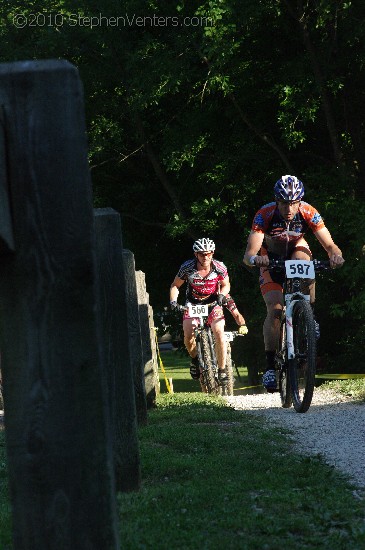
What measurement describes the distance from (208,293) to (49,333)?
39.3 feet

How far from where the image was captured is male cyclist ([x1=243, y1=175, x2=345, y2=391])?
32.2ft

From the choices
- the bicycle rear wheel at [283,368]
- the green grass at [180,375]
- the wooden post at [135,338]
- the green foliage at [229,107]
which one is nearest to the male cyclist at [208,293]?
the bicycle rear wheel at [283,368]

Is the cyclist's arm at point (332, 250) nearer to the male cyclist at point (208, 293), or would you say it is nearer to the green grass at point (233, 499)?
the green grass at point (233, 499)

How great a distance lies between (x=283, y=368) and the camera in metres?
10.3

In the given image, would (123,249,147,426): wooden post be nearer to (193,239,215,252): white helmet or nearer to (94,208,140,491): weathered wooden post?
(94,208,140,491): weathered wooden post

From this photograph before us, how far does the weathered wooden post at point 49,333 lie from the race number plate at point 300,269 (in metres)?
6.82

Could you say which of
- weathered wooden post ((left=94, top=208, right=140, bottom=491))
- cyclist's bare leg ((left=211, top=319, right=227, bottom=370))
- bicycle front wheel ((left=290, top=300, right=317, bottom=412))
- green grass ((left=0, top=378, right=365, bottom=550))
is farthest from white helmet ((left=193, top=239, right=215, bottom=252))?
weathered wooden post ((left=94, top=208, right=140, bottom=491))

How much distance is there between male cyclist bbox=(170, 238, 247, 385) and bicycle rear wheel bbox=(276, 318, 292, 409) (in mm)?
3981

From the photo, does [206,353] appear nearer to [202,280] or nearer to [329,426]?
[202,280]

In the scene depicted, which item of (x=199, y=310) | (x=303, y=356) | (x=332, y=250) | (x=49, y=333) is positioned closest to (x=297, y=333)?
(x=303, y=356)

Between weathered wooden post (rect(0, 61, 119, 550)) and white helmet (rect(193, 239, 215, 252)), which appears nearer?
weathered wooden post (rect(0, 61, 119, 550))

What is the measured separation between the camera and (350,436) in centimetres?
830

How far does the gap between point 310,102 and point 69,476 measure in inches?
744

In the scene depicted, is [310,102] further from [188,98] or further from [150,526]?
[150,526]
